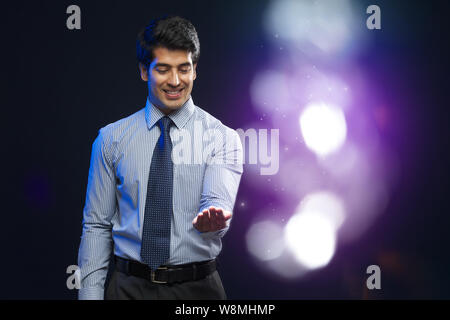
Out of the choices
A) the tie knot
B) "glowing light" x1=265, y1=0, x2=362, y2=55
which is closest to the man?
the tie knot

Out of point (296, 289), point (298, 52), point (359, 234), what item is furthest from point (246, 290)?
point (298, 52)

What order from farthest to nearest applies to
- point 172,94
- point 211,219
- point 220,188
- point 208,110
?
point 208,110
point 172,94
point 220,188
point 211,219

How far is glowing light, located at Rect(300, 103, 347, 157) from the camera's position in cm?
285

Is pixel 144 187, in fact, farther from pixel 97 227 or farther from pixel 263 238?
pixel 263 238

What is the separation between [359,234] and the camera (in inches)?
114

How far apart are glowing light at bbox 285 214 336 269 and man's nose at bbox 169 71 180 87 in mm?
1378

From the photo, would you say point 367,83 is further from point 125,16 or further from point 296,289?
point 125,16

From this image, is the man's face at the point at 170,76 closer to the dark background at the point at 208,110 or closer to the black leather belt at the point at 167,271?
the black leather belt at the point at 167,271

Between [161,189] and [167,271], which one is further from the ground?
[161,189]

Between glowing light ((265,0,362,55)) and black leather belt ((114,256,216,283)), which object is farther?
glowing light ((265,0,362,55))

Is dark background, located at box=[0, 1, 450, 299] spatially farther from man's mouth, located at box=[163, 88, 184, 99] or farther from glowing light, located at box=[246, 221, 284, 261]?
man's mouth, located at box=[163, 88, 184, 99]

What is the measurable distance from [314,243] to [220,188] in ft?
4.24

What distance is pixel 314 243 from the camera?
2.90 metres
